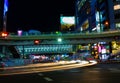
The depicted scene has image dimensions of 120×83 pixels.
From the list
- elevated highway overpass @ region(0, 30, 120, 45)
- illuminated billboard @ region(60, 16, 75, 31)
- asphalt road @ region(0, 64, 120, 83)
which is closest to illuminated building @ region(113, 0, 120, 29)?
elevated highway overpass @ region(0, 30, 120, 45)

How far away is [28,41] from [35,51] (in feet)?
262

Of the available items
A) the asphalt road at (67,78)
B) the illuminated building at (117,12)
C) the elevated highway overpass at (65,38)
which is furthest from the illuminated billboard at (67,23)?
the asphalt road at (67,78)

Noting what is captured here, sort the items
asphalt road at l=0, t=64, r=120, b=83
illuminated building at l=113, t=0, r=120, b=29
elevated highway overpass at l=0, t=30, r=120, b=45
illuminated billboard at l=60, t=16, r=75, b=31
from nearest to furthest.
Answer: asphalt road at l=0, t=64, r=120, b=83 < elevated highway overpass at l=0, t=30, r=120, b=45 < illuminated building at l=113, t=0, r=120, b=29 < illuminated billboard at l=60, t=16, r=75, b=31

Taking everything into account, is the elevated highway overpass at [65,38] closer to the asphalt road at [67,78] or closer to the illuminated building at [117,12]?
the illuminated building at [117,12]

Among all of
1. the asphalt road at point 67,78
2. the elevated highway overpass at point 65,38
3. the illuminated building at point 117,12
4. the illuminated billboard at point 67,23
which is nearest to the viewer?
the asphalt road at point 67,78

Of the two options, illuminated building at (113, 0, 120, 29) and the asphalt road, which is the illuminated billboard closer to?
illuminated building at (113, 0, 120, 29)

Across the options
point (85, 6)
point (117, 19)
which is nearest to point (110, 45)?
point (117, 19)

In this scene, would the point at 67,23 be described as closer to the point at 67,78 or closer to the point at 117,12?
the point at 117,12

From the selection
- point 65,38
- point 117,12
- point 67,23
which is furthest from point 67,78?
point 67,23

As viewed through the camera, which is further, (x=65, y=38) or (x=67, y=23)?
(x=67, y=23)

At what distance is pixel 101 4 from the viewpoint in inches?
4318

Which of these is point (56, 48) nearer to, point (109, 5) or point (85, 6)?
point (85, 6)

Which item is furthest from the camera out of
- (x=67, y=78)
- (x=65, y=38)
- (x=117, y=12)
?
(x=117, y=12)

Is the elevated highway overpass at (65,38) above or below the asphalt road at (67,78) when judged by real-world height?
above
